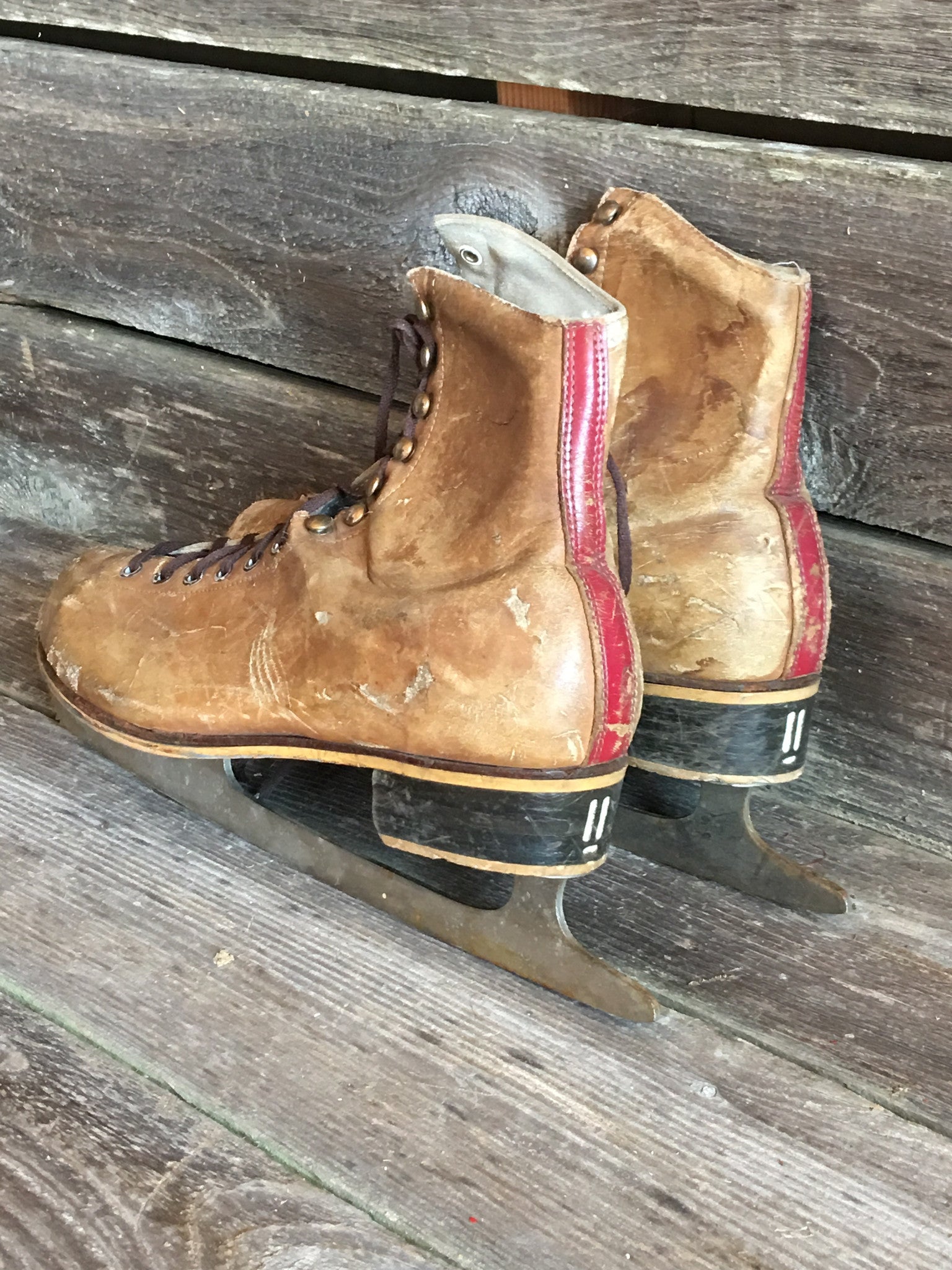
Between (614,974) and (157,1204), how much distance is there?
0.30m

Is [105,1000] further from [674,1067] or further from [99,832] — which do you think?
[674,1067]

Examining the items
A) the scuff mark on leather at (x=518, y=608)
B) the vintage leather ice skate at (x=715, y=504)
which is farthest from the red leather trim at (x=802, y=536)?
the scuff mark on leather at (x=518, y=608)

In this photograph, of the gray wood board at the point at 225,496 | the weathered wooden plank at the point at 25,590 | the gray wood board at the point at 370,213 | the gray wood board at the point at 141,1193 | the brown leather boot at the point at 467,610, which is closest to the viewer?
the gray wood board at the point at 141,1193

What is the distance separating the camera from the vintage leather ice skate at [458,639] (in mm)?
722

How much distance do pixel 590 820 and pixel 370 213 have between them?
57 cm

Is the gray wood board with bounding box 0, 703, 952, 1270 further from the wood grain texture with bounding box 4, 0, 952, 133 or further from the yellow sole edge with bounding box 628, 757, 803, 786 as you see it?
the wood grain texture with bounding box 4, 0, 952, 133

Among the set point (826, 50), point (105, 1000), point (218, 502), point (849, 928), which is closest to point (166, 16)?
point (218, 502)

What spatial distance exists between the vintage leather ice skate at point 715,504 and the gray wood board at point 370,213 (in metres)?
0.05

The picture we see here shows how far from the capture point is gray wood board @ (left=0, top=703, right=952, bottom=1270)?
2.09ft

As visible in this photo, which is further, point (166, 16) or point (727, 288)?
point (166, 16)

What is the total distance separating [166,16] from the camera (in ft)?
3.53

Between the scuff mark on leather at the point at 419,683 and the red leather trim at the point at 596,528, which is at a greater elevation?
the red leather trim at the point at 596,528

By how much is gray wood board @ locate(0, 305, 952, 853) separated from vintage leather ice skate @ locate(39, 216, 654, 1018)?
0.70 feet

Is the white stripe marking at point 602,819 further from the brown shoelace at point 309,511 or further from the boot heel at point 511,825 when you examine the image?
the brown shoelace at point 309,511
